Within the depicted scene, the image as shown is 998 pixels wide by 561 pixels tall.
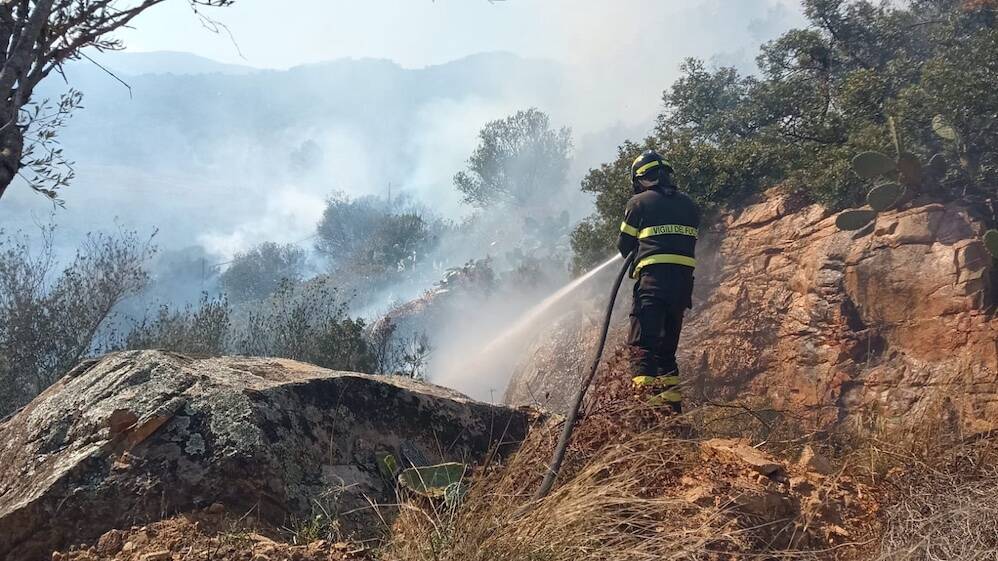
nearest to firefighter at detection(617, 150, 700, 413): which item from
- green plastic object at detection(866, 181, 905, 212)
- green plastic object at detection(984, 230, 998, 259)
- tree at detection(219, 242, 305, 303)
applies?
green plastic object at detection(984, 230, 998, 259)

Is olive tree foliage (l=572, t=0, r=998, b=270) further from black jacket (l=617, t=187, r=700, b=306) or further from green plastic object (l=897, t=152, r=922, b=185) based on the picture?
black jacket (l=617, t=187, r=700, b=306)

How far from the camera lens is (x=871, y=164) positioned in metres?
6.68

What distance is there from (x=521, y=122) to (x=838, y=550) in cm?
3946

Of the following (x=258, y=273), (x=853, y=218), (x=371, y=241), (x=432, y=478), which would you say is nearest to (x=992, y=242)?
(x=853, y=218)

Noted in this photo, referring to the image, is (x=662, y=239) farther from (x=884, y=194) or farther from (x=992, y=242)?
(x=884, y=194)

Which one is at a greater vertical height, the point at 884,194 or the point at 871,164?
the point at 871,164

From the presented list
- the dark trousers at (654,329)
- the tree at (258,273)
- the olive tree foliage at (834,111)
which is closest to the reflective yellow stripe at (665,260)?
the dark trousers at (654,329)

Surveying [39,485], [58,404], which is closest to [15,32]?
[58,404]

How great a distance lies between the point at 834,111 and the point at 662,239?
238 inches

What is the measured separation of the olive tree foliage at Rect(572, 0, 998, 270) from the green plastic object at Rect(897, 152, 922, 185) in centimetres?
39

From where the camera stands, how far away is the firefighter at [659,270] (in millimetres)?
4453

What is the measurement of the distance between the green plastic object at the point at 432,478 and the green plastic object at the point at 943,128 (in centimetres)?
661

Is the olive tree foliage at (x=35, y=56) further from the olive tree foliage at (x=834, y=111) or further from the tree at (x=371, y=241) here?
the tree at (x=371, y=241)

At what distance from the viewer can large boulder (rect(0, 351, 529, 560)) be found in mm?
2641
